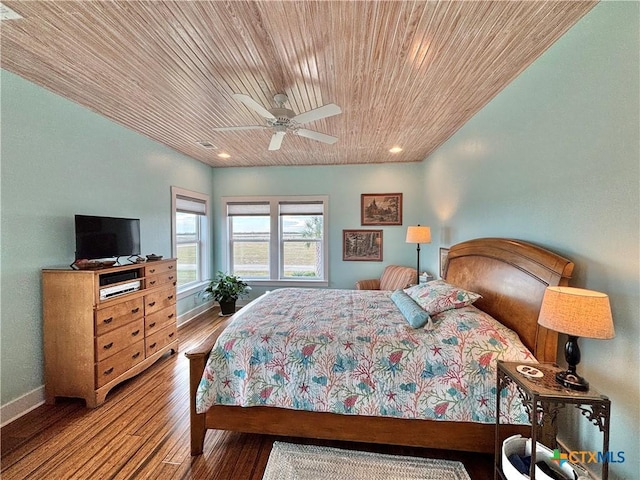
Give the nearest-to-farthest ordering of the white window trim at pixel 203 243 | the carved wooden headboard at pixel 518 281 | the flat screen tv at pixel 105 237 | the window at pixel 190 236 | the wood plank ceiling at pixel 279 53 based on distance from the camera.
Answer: the wood plank ceiling at pixel 279 53 → the carved wooden headboard at pixel 518 281 → the flat screen tv at pixel 105 237 → the white window trim at pixel 203 243 → the window at pixel 190 236

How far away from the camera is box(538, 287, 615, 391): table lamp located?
1.19m

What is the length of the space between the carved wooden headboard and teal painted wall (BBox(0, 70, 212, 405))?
383 centimetres

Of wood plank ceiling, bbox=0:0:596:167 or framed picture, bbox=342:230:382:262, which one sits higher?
wood plank ceiling, bbox=0:0:596:167

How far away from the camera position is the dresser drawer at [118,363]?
7.52ft

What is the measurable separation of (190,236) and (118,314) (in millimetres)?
2294

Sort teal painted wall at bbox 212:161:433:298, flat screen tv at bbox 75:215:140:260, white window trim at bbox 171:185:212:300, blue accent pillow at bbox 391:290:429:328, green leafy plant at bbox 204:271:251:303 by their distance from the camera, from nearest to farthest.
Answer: blue accent pillow at bbox 391:290:429:328
flat screen tv at bbox 75:215:140:260
white window trim at bbox 171:185:212:300
green leafy plant at bbox 204:271:251:303
teal painted wall at bbox 212:161:433:298

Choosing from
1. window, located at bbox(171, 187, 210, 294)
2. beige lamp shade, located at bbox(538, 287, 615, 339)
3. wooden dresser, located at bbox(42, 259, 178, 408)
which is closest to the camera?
beige lamp shade, located at bbox(538, 287, 615, 339)

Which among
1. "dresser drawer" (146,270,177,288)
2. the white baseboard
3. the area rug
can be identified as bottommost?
the area rug

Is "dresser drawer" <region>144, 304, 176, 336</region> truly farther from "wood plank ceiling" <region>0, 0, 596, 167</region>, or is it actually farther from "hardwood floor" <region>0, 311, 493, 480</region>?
"wood plank ceiling" <region>0, 0, 596, 167</region>

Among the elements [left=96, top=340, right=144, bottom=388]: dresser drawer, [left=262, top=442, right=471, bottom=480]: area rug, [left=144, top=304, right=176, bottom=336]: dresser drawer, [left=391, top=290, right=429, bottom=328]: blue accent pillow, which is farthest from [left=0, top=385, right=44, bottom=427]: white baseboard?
[left=391, top=290, right=429, bottom=328]: blue accent pillow

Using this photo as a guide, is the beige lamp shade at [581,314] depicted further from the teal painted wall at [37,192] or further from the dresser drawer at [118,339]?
the teal painted wall at [37,192]

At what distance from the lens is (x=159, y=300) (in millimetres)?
3051

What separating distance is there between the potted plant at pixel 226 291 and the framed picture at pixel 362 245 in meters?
1.99

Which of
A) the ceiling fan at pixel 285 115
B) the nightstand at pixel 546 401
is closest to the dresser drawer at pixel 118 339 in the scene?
the ceiling fan at pixel 285 115
